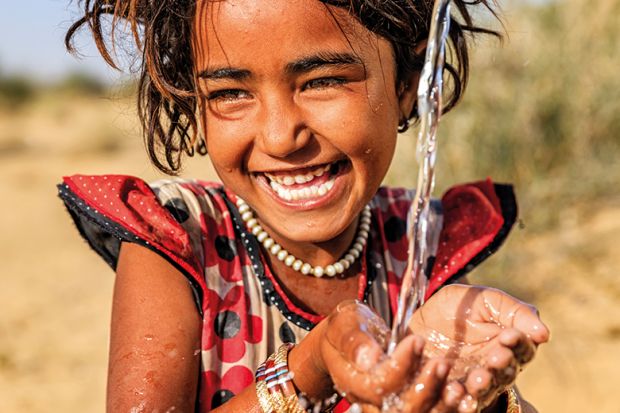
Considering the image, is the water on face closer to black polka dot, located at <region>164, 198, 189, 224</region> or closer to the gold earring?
the gold earring

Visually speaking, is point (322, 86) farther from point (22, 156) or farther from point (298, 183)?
point (22, 156)

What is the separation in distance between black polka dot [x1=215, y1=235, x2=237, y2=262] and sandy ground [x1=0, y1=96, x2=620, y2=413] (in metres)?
0.50

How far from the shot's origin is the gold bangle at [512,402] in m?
1.76

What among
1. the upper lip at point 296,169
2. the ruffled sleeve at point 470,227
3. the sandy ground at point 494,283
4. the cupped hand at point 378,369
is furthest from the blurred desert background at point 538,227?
the cupped hand at point 378,369

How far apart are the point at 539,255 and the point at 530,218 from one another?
28 cm

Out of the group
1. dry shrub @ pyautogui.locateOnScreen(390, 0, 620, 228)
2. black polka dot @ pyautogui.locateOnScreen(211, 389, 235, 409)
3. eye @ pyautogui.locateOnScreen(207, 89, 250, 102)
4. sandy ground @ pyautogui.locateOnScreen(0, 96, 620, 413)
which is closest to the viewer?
eye @ pyautogui.locateOnScreen(207, 89, 250, 102)

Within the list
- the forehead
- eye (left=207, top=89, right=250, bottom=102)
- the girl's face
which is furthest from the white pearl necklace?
the forehead

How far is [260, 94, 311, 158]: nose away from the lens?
1731 millimetres

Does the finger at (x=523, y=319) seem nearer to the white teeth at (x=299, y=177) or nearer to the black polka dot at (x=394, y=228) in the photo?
the white teeth at (x=299, y=177)

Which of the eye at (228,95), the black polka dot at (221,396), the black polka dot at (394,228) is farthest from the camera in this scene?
the black polka dot at (394,228)

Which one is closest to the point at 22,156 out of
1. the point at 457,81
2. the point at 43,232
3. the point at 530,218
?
the point at 43,232

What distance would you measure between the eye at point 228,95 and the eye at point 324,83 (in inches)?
5.3

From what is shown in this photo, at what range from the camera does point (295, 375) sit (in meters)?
1.63

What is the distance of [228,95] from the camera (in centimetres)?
182
